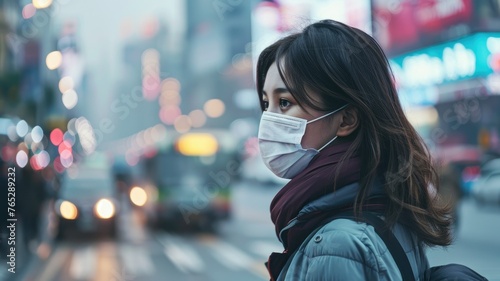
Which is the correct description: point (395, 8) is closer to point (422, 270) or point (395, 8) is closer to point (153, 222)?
point (153, 222)

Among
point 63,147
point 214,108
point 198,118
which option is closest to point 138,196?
point 214,108

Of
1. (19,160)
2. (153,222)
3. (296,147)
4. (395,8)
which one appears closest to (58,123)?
(153,222)

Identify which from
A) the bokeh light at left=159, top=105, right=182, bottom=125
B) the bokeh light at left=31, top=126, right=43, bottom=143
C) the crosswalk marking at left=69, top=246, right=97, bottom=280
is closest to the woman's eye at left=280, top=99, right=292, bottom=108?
the crosswalk marking at left=69, top=246, right=97, bottom=280

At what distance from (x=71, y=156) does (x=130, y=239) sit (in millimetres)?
21801

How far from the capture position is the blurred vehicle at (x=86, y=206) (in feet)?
46.3

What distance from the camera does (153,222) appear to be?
1659 centimetres

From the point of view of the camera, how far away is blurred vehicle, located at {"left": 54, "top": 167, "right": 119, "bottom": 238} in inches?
556

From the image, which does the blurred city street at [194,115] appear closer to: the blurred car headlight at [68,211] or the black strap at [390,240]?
the blurred car headlight at [68,211]

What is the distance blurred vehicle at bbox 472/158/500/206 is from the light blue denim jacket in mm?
14991

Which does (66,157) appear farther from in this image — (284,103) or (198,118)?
(284,103)

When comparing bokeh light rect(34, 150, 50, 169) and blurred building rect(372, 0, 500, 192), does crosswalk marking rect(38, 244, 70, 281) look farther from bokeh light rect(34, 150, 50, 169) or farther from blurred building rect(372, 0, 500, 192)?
blurred building rect(372, 0, 500, 192)

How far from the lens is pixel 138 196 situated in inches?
837

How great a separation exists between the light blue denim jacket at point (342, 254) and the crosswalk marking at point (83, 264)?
8708 millimetres

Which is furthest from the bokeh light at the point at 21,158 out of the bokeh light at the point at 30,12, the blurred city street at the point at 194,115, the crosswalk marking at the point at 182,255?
the crosswalk marking at the point at 182,255
